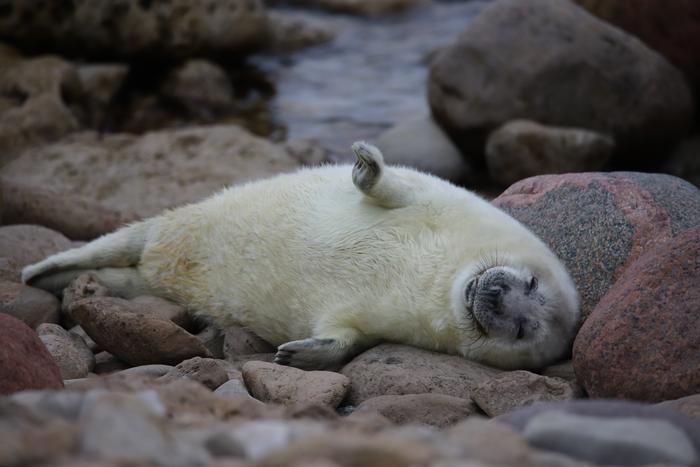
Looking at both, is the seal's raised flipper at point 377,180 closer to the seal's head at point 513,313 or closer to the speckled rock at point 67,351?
the seal's head at point 513,313

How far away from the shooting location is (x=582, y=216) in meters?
4.85

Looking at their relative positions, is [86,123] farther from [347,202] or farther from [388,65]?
[347,202]

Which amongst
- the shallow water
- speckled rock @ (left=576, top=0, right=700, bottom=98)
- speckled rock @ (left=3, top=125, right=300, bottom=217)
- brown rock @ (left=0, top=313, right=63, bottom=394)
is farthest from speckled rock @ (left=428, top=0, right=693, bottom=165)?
brown rock @ (left=0, top=313, right=63, bottom=394)

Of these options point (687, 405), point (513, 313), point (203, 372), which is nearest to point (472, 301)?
point (513, 313)

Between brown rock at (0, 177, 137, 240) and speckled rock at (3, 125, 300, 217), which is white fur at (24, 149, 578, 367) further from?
speckled rock at (3, 125, 300, 217)

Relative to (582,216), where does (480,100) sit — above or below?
below

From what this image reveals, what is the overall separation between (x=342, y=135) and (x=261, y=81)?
7.92 ft

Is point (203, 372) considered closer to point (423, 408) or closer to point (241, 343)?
point (241, 343)

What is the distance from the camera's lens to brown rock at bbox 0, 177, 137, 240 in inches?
255

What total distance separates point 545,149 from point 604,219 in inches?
145

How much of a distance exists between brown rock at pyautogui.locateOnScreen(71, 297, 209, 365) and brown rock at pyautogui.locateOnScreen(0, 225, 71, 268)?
4.27 feet

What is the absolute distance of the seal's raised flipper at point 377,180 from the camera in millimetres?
4641

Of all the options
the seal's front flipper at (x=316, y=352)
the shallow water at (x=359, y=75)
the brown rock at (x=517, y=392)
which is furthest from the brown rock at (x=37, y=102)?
the brown rock at (x=517, y=392)

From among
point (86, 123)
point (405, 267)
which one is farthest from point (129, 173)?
point (405, 267)
